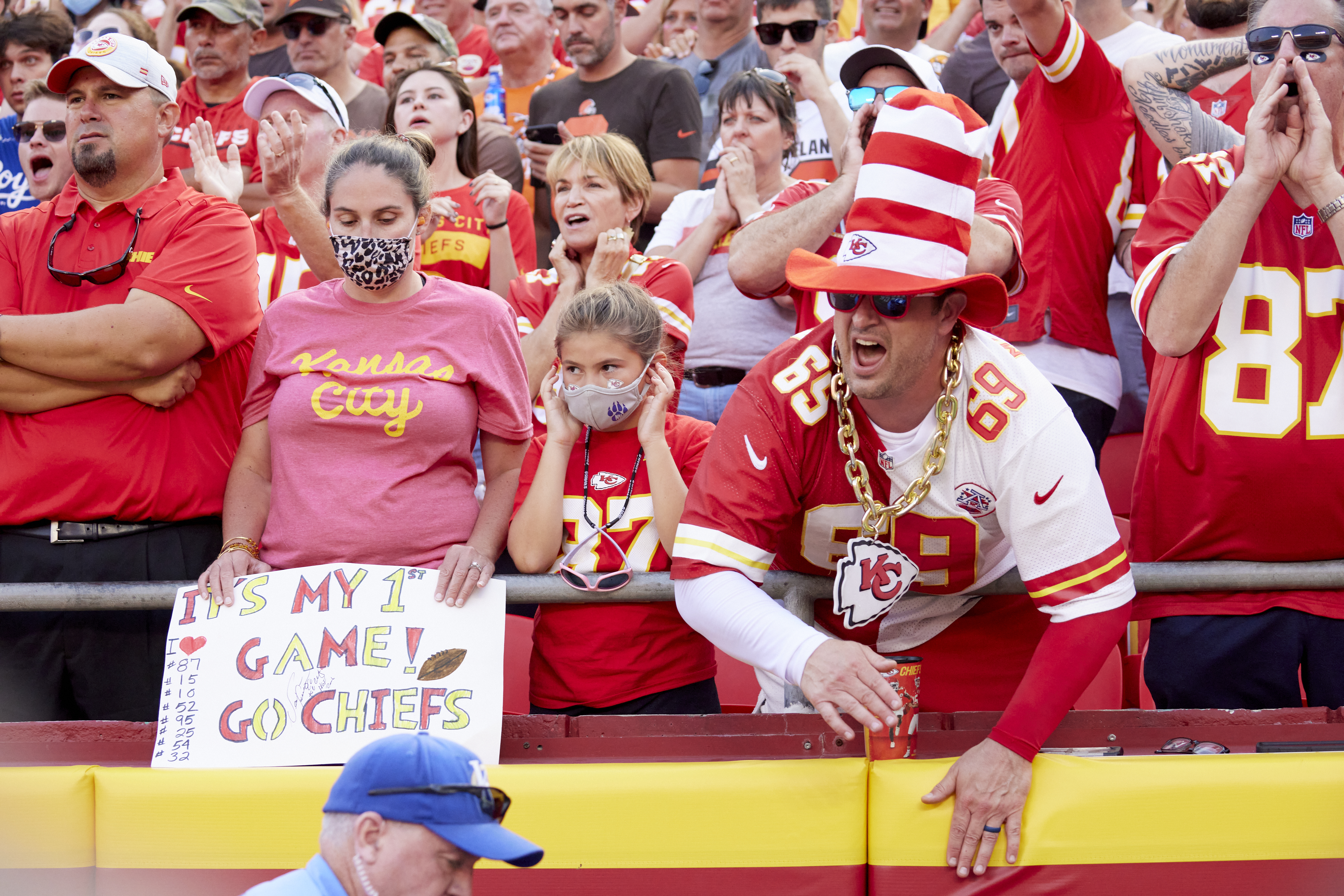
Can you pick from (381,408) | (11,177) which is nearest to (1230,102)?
(381,408)

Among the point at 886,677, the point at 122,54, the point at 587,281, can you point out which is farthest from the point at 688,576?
the point at 122,54

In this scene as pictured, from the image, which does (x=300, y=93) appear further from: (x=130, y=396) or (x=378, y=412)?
(x=378, y=412)

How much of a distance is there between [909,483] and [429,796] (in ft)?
5.15

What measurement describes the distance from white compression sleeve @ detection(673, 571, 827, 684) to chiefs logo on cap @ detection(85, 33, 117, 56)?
245cm

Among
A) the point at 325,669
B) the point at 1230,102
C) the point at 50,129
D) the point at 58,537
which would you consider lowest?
the point at 325,669

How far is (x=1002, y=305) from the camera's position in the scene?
3021 mm

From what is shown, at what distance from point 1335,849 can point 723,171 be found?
3.29m

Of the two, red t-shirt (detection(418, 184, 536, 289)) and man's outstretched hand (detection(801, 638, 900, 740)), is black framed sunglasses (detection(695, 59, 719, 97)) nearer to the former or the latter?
red t-shirt (detection(418, 184, 536, 289))

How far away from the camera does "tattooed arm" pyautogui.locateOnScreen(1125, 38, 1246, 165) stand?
4.14 metres

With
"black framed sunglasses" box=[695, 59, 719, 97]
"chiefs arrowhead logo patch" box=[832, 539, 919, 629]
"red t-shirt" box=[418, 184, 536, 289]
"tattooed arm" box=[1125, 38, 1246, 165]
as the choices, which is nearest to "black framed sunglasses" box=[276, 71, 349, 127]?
"red t-shirt" box=[418, 184, 536, 289]

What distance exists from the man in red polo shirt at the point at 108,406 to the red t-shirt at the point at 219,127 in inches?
92.7

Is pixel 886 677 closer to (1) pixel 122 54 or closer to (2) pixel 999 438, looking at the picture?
(2) pixel 999 438

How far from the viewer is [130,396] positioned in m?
3.71

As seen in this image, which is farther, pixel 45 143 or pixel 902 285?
pixel 45 143
